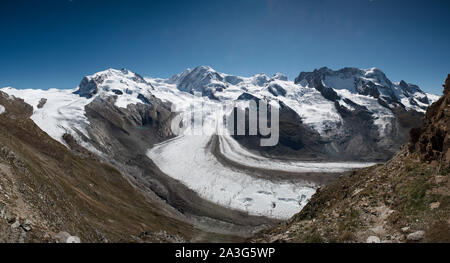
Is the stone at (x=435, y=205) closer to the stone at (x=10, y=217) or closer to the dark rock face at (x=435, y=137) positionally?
the dark rock face at (x=435, y=137)

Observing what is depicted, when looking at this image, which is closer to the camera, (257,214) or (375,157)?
(257,214)

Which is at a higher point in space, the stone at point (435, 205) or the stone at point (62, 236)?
the stone at point (435, 205)

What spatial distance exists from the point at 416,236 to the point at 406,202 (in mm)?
2504

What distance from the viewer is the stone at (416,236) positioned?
30.3 feet

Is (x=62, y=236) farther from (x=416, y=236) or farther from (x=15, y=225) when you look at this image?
(x=416, y=236)

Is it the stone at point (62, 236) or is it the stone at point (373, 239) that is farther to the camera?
the stone at point (62, 236)

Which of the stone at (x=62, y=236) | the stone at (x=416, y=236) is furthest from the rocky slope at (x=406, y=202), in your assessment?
the stone at (x=62, y=236)

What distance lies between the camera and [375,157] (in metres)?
125

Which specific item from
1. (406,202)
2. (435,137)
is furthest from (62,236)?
(435,137)

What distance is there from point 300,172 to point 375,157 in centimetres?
5721

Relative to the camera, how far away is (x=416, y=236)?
9328 mm

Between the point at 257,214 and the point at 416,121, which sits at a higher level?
the point at 416,121
